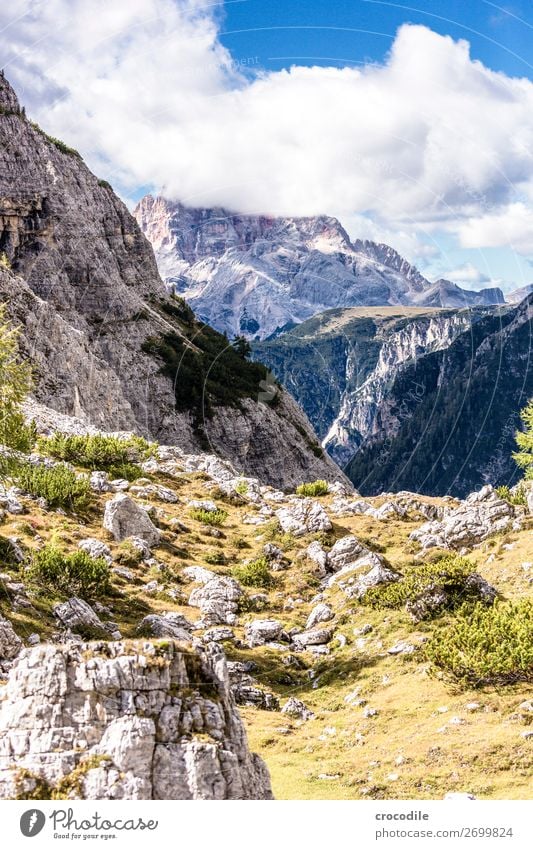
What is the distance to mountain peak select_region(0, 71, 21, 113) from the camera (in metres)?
108

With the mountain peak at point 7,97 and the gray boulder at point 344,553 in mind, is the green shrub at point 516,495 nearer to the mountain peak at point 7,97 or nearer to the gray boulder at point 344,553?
the gray boulder at point 344,553

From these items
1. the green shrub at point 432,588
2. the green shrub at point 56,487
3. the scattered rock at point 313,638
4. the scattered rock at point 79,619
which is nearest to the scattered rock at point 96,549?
the green shrub at point 56,487

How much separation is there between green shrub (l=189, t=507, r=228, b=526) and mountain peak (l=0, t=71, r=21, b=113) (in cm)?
8706


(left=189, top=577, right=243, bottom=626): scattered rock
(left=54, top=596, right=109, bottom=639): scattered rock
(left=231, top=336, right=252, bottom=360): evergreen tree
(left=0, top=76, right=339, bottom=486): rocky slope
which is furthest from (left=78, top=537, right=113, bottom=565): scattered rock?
(left=231, top=336, right=252, bottom=360): evergreen tree

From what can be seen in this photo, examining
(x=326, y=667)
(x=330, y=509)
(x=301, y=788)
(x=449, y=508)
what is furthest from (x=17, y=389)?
(x=449, y=508)

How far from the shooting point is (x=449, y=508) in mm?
45844

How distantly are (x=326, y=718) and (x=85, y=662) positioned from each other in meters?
12.5

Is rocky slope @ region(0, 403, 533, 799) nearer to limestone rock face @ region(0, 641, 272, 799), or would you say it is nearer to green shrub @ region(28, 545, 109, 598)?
limestone rock face @ region(0, 641, 272, 799)

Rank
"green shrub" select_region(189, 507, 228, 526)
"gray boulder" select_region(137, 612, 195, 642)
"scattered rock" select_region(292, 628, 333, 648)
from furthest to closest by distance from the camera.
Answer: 1. "green shrub" select_region(189, 507, 228, 526)
2. "scattered rock" select_region(292, 628, 333, 648)
3. "gray boulder" select_region(137, 612, 195, 642)

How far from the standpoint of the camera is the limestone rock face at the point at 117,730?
13055 mm

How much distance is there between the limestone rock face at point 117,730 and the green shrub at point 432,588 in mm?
16547

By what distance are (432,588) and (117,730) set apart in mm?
18522
